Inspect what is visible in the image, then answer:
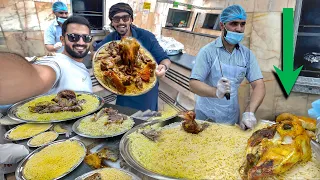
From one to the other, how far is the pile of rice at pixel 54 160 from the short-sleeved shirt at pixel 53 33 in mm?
732

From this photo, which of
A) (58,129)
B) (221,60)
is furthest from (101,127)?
(221,60)

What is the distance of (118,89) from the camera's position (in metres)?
1.07

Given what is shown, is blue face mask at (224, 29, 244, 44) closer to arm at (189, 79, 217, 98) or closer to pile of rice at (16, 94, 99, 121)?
arm at (189, 79, 217, 98)

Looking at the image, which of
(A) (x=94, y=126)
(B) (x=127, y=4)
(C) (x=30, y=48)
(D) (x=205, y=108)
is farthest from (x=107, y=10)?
(D) (x=205, y=108)

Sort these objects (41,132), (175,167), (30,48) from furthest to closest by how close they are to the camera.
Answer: (30,48) → (41,132) → (175,167)

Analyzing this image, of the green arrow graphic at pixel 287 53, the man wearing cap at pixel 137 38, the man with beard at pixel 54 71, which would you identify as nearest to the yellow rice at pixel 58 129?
the man with beard at pixel 54 71

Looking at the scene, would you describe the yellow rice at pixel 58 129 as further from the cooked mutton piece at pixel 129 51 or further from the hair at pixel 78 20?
the hair at pixel 78 20

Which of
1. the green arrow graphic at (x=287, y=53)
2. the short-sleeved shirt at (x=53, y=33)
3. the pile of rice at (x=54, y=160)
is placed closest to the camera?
the pile of rice at (x=54, y=160)

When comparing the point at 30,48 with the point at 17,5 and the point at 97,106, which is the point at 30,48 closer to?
the point at 17,5

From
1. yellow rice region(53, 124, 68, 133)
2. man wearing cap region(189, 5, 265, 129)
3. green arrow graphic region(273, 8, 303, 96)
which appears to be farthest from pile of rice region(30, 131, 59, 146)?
green arrow graphic region(273, 8, 303, 96)

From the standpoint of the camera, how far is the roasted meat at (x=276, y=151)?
1.82 feet

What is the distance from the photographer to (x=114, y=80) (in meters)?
1.06

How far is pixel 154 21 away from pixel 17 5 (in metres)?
0.68

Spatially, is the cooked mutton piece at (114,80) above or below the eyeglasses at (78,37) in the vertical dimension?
below
